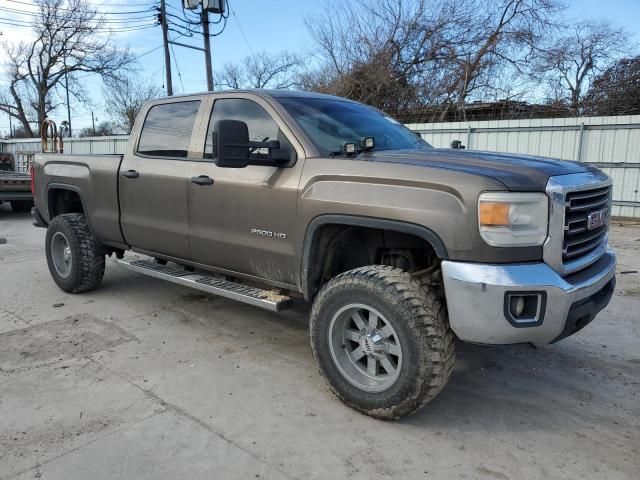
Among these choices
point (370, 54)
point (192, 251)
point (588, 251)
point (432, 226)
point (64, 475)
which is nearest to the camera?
point (64, 475)

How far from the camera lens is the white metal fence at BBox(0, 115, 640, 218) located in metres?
12.0

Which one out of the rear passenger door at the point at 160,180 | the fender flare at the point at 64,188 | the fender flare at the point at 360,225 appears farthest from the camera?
the fender flare at the point at 64,188

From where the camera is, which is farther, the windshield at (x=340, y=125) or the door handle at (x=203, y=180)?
the door handle at (x=203, y=180)

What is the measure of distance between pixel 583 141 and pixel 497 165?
1095 cm

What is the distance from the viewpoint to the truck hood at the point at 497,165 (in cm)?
277

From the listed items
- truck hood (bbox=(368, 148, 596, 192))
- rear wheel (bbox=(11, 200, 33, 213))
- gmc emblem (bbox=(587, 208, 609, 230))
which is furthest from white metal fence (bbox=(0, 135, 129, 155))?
gmc emblem (bbox=(587, 208, 609, 230))

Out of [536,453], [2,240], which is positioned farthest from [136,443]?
[2,240]

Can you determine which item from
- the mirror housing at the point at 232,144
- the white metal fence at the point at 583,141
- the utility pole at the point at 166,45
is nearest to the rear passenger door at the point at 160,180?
the mirror housing at the point at 232,144

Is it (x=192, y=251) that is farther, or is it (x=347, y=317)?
(x=192, y=251)

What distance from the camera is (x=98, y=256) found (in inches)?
221

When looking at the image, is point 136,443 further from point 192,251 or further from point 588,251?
point 588,251

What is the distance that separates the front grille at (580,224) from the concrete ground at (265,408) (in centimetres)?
103

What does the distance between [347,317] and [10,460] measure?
6.47ft

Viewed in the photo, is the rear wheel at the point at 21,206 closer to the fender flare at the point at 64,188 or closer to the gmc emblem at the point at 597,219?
the fender flare at the point at 64,188
